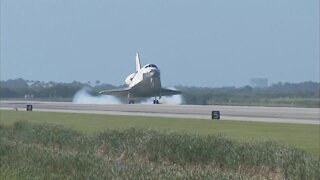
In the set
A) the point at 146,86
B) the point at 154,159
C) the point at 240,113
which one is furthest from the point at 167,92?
the point at 154,159

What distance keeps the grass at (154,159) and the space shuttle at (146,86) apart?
50.1m

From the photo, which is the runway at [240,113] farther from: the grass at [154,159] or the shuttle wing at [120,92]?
the shuttle wing at [120,92]

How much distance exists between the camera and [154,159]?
992 inches

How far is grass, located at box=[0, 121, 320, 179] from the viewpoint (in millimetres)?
19250

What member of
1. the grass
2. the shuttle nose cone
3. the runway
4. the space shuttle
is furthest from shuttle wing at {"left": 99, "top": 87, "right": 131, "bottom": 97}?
the grass

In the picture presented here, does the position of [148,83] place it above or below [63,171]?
above

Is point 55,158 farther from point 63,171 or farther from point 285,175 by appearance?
point 285,175

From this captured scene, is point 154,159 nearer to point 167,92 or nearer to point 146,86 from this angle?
point 146,86

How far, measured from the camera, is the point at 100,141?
1146 inches

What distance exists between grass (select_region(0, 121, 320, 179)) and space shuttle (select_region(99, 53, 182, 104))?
50.1m

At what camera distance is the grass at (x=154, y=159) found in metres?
19.2

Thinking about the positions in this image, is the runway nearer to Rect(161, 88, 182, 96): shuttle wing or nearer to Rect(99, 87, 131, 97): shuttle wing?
Rect(161, 88, 182, 96): shuttle wing

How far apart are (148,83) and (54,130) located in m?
48.7

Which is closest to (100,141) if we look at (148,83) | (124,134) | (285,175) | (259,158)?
(124,134)
